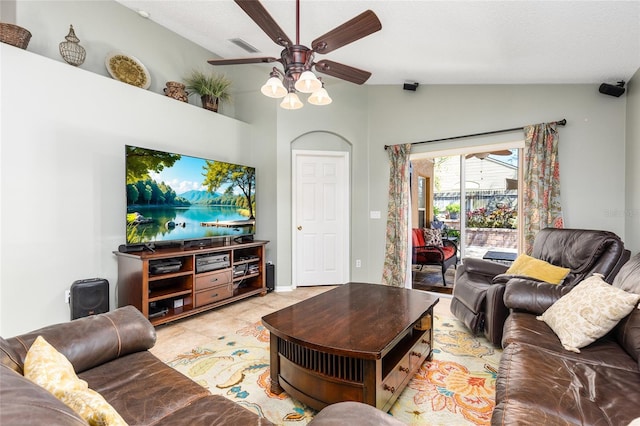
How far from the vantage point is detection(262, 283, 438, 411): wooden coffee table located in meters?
1.51

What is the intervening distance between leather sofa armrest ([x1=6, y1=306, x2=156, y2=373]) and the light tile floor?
1.02 metres

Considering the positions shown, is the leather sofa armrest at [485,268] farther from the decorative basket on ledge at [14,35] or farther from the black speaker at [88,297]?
the decorative basket on ledge at [14,35]

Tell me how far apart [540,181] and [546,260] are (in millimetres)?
991

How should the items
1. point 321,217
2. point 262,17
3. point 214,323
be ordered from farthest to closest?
1. point 321,217
2. point 214,323
3. point 262,17

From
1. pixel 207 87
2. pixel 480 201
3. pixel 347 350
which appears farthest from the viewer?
pixel 480 201

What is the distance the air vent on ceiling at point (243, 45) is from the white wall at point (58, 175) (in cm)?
107

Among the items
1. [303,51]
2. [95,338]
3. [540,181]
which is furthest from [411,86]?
[95,338]

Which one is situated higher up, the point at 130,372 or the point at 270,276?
the point at 130,372

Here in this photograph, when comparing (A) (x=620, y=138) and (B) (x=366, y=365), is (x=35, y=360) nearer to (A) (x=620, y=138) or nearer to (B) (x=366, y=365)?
(B) (x=366, y=365)

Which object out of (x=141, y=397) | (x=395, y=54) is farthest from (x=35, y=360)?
(x=395, y=54)

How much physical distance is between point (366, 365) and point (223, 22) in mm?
3441

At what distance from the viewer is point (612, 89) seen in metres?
2.97

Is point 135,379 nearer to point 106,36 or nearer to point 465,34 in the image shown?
point 465,34

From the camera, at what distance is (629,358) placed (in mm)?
1479
